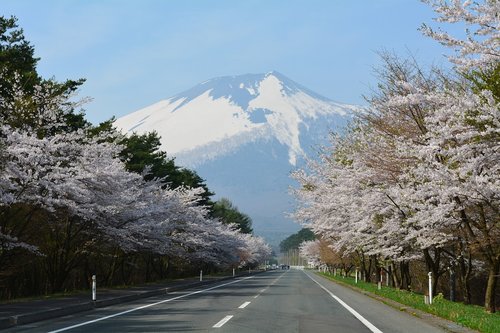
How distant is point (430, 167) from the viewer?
1605 cm

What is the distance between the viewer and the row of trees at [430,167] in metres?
12.6

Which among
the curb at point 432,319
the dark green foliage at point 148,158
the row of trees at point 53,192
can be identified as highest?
the dark green foliage at point 148,158

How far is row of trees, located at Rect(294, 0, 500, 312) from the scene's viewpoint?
12.6 metres

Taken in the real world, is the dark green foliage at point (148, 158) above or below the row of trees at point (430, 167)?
above

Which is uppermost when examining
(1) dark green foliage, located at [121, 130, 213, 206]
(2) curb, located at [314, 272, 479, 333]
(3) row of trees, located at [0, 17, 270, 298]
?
(1) dark green foliage, located at [121, 130, 213, 206]

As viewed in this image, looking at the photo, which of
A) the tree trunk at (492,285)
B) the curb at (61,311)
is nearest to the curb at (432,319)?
the tree trunk at (492,285)

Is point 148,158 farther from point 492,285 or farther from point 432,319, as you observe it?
point 432,319

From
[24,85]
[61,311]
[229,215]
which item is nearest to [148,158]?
[24,85]

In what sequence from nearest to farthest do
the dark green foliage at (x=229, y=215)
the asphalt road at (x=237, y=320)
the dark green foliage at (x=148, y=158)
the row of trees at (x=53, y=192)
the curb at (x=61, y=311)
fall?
the asphalt road at (x=237, y=320), the curb at (x=61, y=311), the row of trees at (x=53, y=192), the dark green foliage at (x=148, y=158), the dark green foliage at (x=229, y=215)

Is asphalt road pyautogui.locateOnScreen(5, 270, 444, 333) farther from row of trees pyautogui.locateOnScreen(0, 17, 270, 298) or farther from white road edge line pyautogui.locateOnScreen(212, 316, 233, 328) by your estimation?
row of trees pyautogui.locateOnScreen(0, 17, 270, 298)

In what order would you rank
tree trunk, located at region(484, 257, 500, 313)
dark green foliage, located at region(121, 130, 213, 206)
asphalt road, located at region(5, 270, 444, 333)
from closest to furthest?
asphalt road, located at region(5, 270, 444, 333) < tree trunk, located at region(484, 257, 500, 313) < dark green foliage, located at region(121, 130, 213, 206)

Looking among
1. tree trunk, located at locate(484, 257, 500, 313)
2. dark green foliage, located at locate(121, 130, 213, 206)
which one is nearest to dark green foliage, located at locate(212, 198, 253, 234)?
dark green foliage, located at locate(121, 130, 213, 206)

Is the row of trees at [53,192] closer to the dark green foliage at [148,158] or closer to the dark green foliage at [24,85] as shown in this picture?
the dark green foliage at [24,85]

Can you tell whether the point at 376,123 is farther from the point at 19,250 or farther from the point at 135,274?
the point at 135,274
